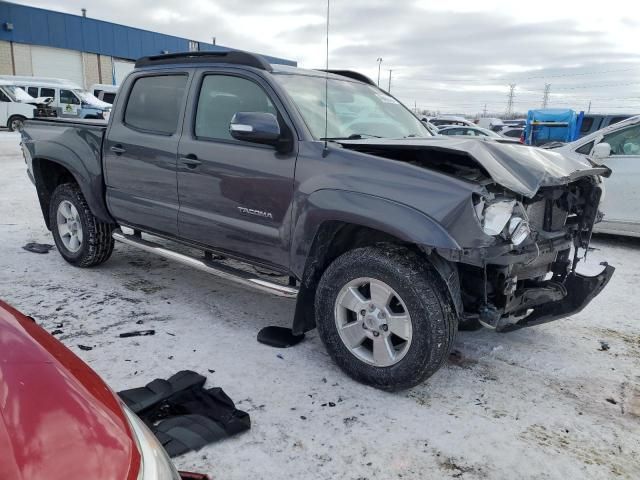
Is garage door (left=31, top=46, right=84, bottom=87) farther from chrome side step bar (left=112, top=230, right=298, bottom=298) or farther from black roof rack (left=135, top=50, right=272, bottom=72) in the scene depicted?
chrome side step bar (left=112, top=230, right=298, bottom=298)

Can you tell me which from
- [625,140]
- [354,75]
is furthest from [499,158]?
[625,140]

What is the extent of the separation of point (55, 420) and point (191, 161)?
9.21ft

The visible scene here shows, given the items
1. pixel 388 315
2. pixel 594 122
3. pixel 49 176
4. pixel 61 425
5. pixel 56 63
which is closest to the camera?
pixel 61 425

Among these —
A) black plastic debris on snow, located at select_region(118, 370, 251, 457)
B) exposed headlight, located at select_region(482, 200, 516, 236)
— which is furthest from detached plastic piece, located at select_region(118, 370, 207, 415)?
exposed headlight, located at select_region(482, 200, 516, 236)

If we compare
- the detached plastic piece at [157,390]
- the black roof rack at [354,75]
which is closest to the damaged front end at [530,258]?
the detached plastic piece at [157,390]

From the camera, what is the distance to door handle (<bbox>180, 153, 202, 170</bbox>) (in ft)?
13.0

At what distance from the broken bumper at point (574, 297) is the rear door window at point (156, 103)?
9.94ft

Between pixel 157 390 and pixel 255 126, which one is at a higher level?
pixel 255 126

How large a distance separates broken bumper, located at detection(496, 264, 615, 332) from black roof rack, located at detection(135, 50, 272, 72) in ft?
8.24

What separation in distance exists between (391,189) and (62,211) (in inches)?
150

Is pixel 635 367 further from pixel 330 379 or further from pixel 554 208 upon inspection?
pixel 330 379

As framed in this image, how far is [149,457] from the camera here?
1496mm

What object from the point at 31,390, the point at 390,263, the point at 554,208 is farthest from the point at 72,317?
the point at 554,208

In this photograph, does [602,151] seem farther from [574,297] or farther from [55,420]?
[55,420]
